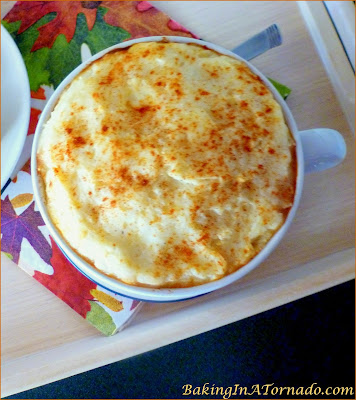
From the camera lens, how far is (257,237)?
0.57 metres

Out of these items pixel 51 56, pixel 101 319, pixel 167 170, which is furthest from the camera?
pixel 51 56

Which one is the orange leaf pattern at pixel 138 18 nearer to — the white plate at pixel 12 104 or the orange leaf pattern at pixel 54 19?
the orange leaf pattern at pixel 54 19

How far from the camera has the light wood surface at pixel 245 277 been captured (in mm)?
635

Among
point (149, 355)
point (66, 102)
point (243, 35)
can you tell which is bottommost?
point (149, 355)

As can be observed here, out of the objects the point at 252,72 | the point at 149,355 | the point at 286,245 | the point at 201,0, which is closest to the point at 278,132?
the point at 252,72

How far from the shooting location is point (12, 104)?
0.72 metres

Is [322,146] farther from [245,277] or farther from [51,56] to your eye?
[51,56]

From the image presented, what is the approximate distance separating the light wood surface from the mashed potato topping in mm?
129

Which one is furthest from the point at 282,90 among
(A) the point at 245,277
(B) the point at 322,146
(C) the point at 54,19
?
(C) the point at 54,19

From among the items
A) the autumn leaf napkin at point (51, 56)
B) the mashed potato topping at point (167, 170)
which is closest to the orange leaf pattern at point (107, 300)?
the autumn leaf napkin at point (51, 56)

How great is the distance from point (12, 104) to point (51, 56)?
14 cm

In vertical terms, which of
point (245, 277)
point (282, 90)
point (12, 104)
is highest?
point (12, 104)

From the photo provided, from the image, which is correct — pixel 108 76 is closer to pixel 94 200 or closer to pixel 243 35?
pixel 94 200

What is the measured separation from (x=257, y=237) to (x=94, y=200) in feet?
0.70
